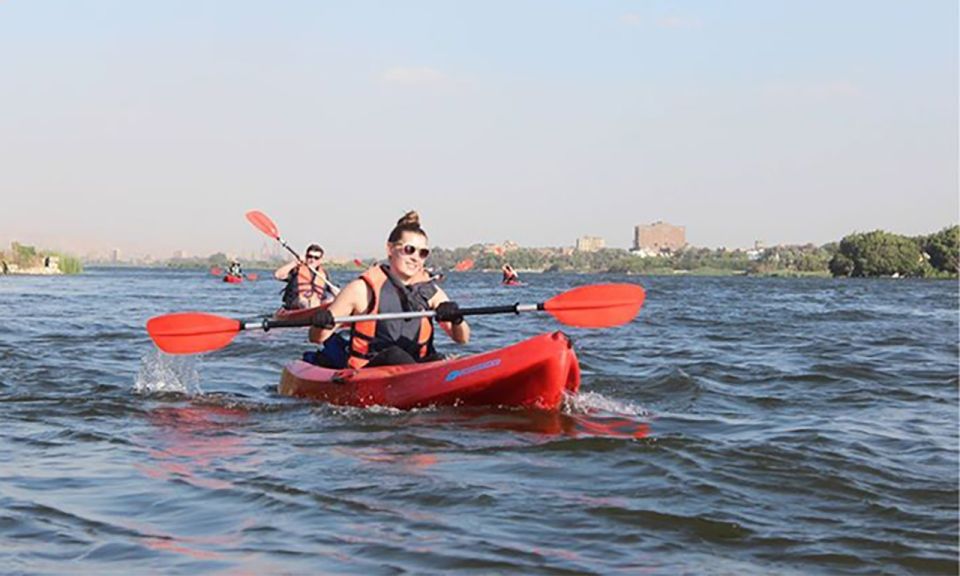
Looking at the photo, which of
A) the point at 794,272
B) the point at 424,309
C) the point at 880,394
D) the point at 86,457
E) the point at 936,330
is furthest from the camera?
the point at 794,272

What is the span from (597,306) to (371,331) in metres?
1.66

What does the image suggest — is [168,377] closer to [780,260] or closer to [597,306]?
[597,306]

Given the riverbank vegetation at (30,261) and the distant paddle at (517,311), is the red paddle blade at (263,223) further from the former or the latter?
the riverbank vegetation at (30,261)

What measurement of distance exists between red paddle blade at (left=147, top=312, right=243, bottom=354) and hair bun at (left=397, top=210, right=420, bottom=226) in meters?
1.53

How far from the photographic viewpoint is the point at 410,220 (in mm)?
7785

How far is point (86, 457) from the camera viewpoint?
596 centimetres

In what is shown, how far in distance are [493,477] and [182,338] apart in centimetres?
377

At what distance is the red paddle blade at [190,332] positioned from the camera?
829cm

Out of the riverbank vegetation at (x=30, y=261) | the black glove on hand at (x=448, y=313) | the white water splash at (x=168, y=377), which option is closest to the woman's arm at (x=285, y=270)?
the white water splash at (x=168, y=377)

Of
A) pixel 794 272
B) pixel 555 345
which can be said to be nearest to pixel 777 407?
pixel 555 345

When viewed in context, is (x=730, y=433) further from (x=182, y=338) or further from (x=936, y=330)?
(x=936, y=330)

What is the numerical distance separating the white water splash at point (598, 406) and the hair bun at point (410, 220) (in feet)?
5.25

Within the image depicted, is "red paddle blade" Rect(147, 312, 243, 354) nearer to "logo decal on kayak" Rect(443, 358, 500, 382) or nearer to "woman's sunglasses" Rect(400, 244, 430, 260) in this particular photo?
"woman's sunglasses" Rect(400, 244, 430, 260)

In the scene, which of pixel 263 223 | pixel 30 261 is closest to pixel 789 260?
pixel 30 261
